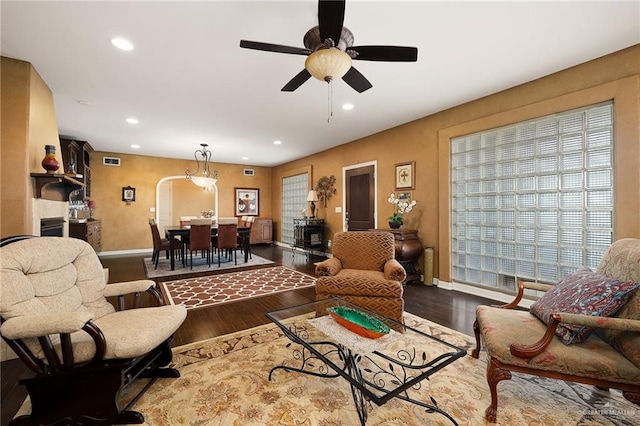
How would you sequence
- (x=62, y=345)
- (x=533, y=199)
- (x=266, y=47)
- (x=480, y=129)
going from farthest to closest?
1. (x=480, y=129)
2. (x=533, y=199)
3. (x=266, y=47)
4. (x=62, y=345)

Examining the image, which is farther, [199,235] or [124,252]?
[124,252]

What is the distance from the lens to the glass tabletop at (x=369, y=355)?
4.36ft

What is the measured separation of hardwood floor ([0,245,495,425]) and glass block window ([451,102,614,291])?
60 cm

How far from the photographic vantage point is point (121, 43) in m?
2.28

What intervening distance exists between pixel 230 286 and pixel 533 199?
162 inches

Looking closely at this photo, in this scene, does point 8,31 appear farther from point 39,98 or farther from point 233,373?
point 233,373

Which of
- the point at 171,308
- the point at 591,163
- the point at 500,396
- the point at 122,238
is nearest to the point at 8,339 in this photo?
the point at 171,308

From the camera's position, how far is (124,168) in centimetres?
677

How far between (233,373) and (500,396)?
1755mm

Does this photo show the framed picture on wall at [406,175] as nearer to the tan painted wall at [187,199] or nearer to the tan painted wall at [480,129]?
the tan painted wall at [480,129]

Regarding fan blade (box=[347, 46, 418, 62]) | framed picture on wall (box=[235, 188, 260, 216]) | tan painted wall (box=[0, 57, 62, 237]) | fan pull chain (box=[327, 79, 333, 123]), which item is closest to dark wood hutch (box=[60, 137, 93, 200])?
tan painted wall (box=[0, 57, 62, 237])

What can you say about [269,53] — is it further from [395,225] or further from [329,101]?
[395,225]

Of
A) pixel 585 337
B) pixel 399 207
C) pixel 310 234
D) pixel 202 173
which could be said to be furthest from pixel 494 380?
pixel 202 173

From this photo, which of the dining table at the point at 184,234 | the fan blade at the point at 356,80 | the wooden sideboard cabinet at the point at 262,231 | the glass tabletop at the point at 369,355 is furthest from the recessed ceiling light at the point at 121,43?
the wooden sideboard cabinet at the point at 262,231
